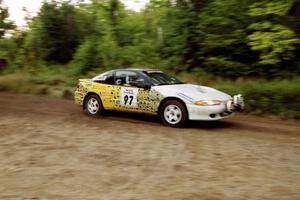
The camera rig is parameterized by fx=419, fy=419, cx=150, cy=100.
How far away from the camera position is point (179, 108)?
10.2m

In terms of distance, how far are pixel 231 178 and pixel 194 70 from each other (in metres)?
11.8

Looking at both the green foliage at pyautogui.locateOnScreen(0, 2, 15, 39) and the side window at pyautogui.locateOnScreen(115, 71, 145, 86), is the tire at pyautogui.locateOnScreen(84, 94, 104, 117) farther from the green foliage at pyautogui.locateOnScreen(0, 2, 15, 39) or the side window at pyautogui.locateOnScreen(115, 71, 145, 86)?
the green foliage at pyautogui.locateOnScreen(0, 2, 15, 39)

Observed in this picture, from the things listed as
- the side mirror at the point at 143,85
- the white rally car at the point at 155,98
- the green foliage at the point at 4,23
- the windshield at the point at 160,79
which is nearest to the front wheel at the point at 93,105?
the white rally car at the point at 155,98

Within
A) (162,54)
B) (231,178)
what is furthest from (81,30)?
(231,178)

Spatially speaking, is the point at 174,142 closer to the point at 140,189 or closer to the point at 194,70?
the point at 140,189

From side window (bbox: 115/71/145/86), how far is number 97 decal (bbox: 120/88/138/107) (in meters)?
0.21

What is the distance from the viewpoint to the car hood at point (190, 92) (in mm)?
10094

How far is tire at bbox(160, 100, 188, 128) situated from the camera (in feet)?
33.3

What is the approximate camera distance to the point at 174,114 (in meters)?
10.3

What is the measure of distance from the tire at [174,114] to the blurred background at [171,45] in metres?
3.45

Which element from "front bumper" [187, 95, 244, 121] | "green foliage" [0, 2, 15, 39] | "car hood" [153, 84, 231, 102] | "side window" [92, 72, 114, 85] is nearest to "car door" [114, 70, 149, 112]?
"side window" [92, 72, 114, 85]

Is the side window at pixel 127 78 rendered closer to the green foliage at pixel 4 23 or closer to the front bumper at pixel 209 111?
the front bumper at pixel 209 111

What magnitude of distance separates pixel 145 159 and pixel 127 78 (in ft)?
15.0

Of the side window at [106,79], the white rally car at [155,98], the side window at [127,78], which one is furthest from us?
the side window at [106,79]
